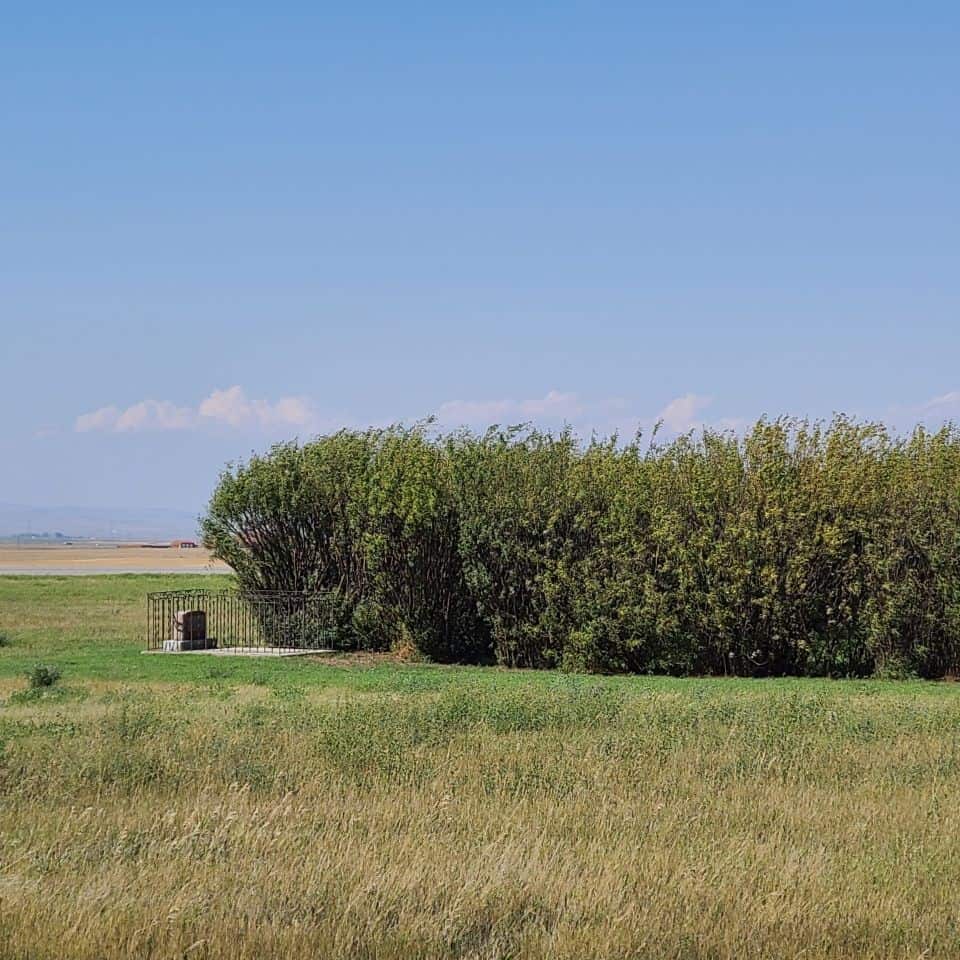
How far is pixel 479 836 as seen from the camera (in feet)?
26.5

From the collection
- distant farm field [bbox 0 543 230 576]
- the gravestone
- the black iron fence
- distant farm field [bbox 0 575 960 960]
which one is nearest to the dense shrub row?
the black iron fence

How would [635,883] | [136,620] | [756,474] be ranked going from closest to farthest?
[635,883]
[756,474]
[136,620]

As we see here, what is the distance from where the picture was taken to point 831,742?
11641 millimetres

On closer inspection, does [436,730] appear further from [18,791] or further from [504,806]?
[18,791]

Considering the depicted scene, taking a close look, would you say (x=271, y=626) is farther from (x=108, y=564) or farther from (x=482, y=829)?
(x=108, y=564)

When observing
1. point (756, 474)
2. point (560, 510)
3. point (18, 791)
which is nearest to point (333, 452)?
point (560, 510)

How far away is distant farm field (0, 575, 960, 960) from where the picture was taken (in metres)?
6.48

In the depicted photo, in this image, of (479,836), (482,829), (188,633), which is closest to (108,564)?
(188,633)

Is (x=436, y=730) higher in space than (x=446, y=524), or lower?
lower

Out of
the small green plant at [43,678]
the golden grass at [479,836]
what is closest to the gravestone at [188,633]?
the small green plant at [43,678]

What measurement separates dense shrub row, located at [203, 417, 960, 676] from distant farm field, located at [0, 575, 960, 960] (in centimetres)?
779

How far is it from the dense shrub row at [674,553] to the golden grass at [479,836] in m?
9.52

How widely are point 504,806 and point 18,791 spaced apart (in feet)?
11.6

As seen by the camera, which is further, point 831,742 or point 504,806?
point 831,742
